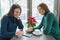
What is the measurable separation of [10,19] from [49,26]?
0.66 m

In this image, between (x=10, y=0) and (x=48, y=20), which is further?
(x=10, y=0)

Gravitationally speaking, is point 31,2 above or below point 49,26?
above

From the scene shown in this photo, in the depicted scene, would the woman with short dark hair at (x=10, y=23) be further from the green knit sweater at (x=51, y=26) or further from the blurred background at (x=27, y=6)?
the blurred background at (x=27, y=6)

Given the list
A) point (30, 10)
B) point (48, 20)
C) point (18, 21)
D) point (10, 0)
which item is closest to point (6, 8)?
point (10, 0)

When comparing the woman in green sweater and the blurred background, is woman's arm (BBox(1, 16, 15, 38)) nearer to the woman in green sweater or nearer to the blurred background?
the woman in green sweater

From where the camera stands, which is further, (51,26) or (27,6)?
(27,6)

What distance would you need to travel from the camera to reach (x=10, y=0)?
3.04m

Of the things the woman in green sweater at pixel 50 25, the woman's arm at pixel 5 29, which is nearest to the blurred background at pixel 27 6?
the woman in green sweater at pixel 50 25

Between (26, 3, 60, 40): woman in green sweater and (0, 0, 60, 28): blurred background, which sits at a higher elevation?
(0, 0, 60, 28): blurred background

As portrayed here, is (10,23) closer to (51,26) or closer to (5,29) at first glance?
(5,29)

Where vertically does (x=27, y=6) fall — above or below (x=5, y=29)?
above

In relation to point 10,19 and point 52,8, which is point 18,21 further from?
point 52,8

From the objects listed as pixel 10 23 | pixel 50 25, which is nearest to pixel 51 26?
pixel 50 25

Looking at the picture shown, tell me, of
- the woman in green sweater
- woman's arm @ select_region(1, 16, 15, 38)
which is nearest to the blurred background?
the woman in green sweater
